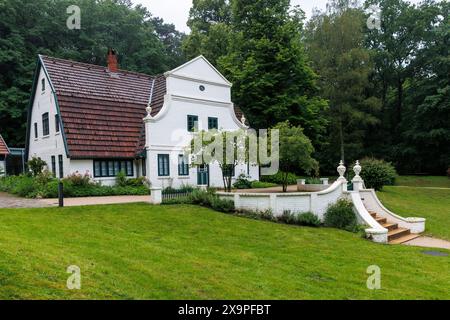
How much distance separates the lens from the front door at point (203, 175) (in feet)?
75.8

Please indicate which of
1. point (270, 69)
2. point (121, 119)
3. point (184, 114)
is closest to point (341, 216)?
point (184, 114)

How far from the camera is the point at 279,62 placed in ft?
92.6

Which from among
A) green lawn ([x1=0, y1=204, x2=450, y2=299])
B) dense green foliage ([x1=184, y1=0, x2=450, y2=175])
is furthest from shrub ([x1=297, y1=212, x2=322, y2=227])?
dense green foliage ([x1=184, y1=0, x2=450, y2=175])

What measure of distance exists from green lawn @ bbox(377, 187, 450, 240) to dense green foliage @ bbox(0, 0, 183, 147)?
102 ft

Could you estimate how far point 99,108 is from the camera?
835 inches

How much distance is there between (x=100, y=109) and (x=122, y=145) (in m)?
2.65

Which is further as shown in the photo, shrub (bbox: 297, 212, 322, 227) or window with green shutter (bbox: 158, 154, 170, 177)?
window with green shutter (bbox: 158, 154, 170, 177)

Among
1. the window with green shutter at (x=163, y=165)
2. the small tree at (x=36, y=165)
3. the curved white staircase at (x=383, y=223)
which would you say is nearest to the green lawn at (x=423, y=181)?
the curved white staircase at (x=383, y=223)

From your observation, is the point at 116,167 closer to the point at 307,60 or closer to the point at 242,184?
the point at 242,184

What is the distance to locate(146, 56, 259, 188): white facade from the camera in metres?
20.9

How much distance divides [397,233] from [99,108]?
17.3m

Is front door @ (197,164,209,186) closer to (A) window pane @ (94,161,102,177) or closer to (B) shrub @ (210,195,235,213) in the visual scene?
(A) window pane @ (94,161,102,177)

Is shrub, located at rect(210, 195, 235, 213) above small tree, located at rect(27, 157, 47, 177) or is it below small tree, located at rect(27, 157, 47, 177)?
below
